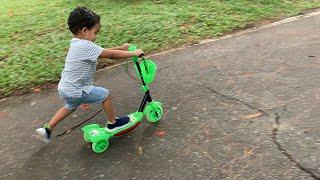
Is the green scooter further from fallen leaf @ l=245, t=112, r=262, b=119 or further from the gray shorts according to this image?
fallen leaf @ l=245, t=112, r=262, b=119

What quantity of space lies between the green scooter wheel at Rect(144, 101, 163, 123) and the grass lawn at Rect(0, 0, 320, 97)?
1875 mm

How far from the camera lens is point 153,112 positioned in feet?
13.6

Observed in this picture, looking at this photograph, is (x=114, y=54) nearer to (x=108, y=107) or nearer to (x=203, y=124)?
(x=108, y=107)

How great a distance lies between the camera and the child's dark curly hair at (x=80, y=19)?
3.58m

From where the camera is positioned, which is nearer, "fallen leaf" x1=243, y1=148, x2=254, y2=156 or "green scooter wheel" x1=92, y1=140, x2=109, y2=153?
"fallen leaf" x1=243, y1=148, x2=254, y2=156

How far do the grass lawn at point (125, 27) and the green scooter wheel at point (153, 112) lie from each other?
187 centimetres

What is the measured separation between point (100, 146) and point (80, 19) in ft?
3.65

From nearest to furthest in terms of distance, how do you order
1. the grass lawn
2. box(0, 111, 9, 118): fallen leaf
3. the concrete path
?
1. the concrete path
2. box(0, 111, 9, 118): fallen leaf
3. the grass lawn

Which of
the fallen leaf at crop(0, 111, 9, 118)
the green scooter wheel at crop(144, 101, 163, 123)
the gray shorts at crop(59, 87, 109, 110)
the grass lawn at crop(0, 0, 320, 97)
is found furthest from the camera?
the grass lawn at crop(0, 0, 320, 97)

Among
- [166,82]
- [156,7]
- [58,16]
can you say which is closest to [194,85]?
[166,82]

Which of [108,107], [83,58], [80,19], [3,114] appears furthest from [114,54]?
[3,114]

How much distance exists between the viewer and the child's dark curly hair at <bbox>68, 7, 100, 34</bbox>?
11.8ft

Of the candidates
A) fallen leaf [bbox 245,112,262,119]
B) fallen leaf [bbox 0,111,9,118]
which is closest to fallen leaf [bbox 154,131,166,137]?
fallen leaf [bbox 245,112,262,119]

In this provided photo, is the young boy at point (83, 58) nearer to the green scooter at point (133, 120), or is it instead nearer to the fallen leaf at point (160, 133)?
the green scooter at point (133, 120)
